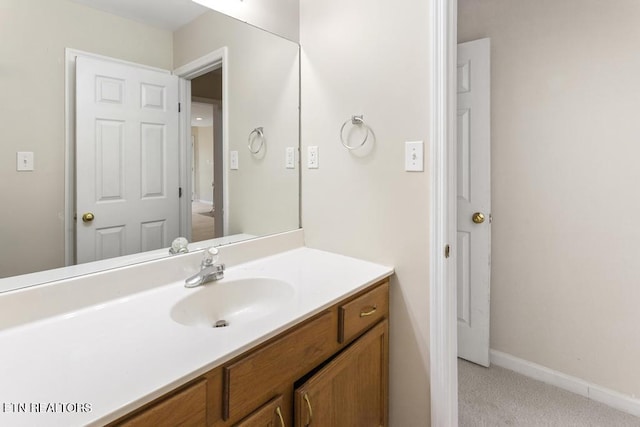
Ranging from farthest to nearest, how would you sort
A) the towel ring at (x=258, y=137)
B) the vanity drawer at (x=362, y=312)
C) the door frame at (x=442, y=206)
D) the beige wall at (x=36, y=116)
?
the towel ring at (x=258, y=137)
the door frame at (x=442, y=206)
the vanity drawer at (x=362, y=312)
the beige wall at (x=36, y=116)

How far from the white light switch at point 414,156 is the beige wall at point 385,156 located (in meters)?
0.02

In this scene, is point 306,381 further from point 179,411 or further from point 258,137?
point 258,137

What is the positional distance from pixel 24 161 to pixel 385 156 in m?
1.21

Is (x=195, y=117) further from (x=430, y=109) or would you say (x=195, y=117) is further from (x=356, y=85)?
(x=430, y=109)

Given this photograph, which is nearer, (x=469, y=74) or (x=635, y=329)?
(x=635, y=329)

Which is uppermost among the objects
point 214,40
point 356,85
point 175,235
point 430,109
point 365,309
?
point 214,40

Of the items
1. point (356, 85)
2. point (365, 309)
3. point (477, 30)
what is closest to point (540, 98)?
point (477, 30)

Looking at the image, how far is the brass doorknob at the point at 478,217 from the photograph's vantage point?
1.94 metres

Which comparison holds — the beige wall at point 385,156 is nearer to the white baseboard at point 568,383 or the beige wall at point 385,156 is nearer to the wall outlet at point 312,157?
the wall outlet at point 312,157

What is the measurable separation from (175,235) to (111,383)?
0.75 m

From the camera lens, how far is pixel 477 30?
6.59 ft

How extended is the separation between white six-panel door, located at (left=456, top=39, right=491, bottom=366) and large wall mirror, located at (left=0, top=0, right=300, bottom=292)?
1.01m

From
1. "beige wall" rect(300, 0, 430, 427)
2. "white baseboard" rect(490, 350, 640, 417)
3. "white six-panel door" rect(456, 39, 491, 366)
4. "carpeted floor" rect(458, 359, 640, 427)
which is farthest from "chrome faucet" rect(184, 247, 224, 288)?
"white baseboard" rect(490, 350, 640, 417)

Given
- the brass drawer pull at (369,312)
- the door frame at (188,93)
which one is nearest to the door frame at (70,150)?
the door frame at (188,93)
